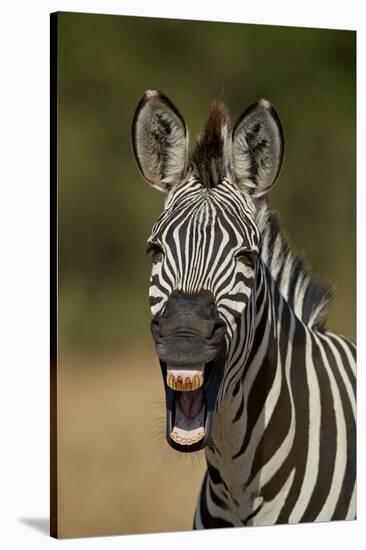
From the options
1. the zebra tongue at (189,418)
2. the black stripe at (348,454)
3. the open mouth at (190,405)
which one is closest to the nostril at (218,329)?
the open mouth at (190,405)

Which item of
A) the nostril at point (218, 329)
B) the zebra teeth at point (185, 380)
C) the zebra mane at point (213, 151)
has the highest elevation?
the zebra mane at point (213, 151)

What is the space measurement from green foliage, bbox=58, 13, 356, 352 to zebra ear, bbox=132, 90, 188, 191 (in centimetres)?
10

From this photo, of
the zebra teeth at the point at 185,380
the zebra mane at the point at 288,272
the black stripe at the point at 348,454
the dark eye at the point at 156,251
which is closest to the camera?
the zebra teeth at the point at 185,380

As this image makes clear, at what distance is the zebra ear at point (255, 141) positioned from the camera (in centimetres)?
821

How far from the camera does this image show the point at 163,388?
8336 mm

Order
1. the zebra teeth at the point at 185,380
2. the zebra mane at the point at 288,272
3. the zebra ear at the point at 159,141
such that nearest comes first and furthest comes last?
the zebra teeth at the point at 185,380, the zebra ear at the point at 159,141, the zebra mane at the point at 288,272

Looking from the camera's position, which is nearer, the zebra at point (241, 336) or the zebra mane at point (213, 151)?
the zebra at point (241, 336)

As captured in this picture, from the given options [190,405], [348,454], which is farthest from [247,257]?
[348,454]

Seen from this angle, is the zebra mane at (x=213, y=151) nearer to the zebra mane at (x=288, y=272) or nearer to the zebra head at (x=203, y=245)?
the zebra head at (x=203, y=245)

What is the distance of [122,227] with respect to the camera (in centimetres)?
829

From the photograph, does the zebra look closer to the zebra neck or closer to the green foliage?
the zebra neck

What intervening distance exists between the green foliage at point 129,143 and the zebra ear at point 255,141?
325 millimetres

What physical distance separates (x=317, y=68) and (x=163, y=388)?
8.26 ft

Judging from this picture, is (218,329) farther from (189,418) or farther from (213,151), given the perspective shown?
(213,151)
